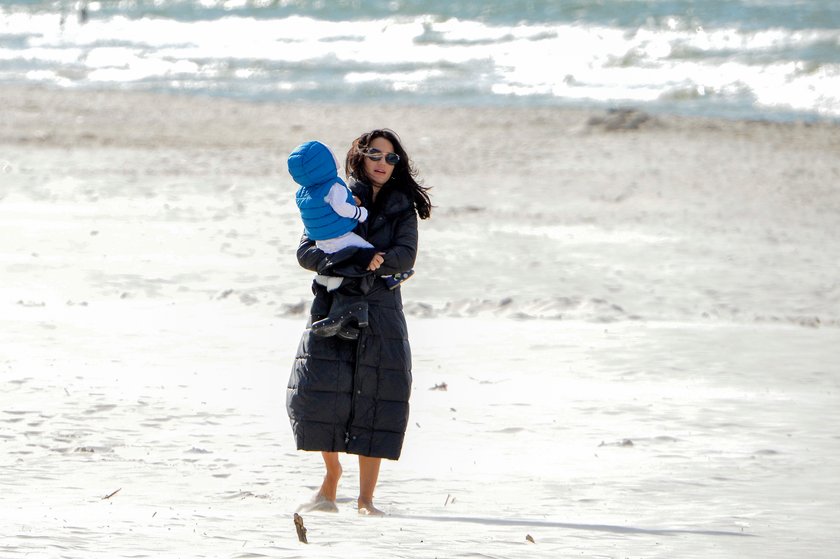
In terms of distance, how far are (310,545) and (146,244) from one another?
23.8 ft

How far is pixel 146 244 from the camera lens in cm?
1128

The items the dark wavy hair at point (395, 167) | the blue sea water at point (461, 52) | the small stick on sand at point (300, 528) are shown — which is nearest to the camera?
the small stick on sand at point (300, 528)

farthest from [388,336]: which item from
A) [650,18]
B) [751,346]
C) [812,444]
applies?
[650,18]

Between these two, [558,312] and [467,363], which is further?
[558,312]

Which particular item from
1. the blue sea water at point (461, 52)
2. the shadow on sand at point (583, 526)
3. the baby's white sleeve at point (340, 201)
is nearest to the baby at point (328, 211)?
the baby's white sleeve at point (340, 201)

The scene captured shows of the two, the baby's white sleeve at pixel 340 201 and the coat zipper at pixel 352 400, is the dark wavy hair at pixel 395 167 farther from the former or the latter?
the coat zipper at pixel 352 400

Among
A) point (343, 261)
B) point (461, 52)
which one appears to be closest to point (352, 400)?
point (343, 261)

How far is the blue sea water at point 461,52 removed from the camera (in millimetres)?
26797

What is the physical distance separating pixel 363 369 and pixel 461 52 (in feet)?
102

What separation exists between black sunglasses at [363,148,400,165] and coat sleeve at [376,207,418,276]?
7.2 inches

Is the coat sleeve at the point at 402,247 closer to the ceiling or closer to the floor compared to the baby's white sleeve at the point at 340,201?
closer to the floor

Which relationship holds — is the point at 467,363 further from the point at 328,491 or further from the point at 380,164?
the point at 380,164

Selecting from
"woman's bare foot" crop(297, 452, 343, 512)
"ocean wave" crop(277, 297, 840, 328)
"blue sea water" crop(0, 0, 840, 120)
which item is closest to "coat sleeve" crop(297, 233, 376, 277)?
"woman's bare foot" crop(297, 452, 343, 512)

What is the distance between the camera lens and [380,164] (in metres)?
5.00
